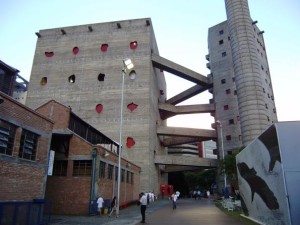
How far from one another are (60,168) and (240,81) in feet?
117

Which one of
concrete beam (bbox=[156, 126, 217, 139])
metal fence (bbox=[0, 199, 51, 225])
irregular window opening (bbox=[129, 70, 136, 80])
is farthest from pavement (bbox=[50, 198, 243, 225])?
irregular window opening (bbox=[129, 70, 136, 80])

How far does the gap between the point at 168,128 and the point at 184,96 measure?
9.10 m

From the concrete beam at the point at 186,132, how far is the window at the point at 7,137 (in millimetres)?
40103

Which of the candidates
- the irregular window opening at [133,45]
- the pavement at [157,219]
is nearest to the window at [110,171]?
the pavement at [157,219]

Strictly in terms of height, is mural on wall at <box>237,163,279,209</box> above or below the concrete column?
below

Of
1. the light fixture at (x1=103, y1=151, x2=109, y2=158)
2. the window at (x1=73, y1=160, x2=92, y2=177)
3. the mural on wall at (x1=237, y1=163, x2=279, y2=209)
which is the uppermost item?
the light fixture at (x1=103, y1=151, x2=109, y2=158)

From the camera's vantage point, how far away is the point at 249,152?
52.2 ft

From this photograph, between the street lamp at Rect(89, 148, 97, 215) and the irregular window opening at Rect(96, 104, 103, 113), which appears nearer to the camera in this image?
the street lamp at Rect(89, 148, 97, 215)

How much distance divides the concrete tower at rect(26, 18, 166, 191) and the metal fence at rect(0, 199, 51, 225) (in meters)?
30.9

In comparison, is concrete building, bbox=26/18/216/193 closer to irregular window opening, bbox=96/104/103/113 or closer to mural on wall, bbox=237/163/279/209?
irregular window opening, bbox=96/104/103/113

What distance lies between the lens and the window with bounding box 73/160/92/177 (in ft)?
69.8

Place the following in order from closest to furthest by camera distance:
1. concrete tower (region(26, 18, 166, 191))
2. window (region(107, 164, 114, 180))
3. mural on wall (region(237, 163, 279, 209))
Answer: mural on wall (region(237, 163, 279, 209))
window (region(107, 164, 114, 180))
concrete tower (region(26, 18, 166, 191))

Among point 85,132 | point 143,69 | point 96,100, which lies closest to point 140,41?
point 143,69

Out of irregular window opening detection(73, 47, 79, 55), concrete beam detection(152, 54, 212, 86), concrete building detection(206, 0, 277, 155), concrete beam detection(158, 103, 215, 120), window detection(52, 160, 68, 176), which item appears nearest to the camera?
window detection(52, 160, 68, 176)
